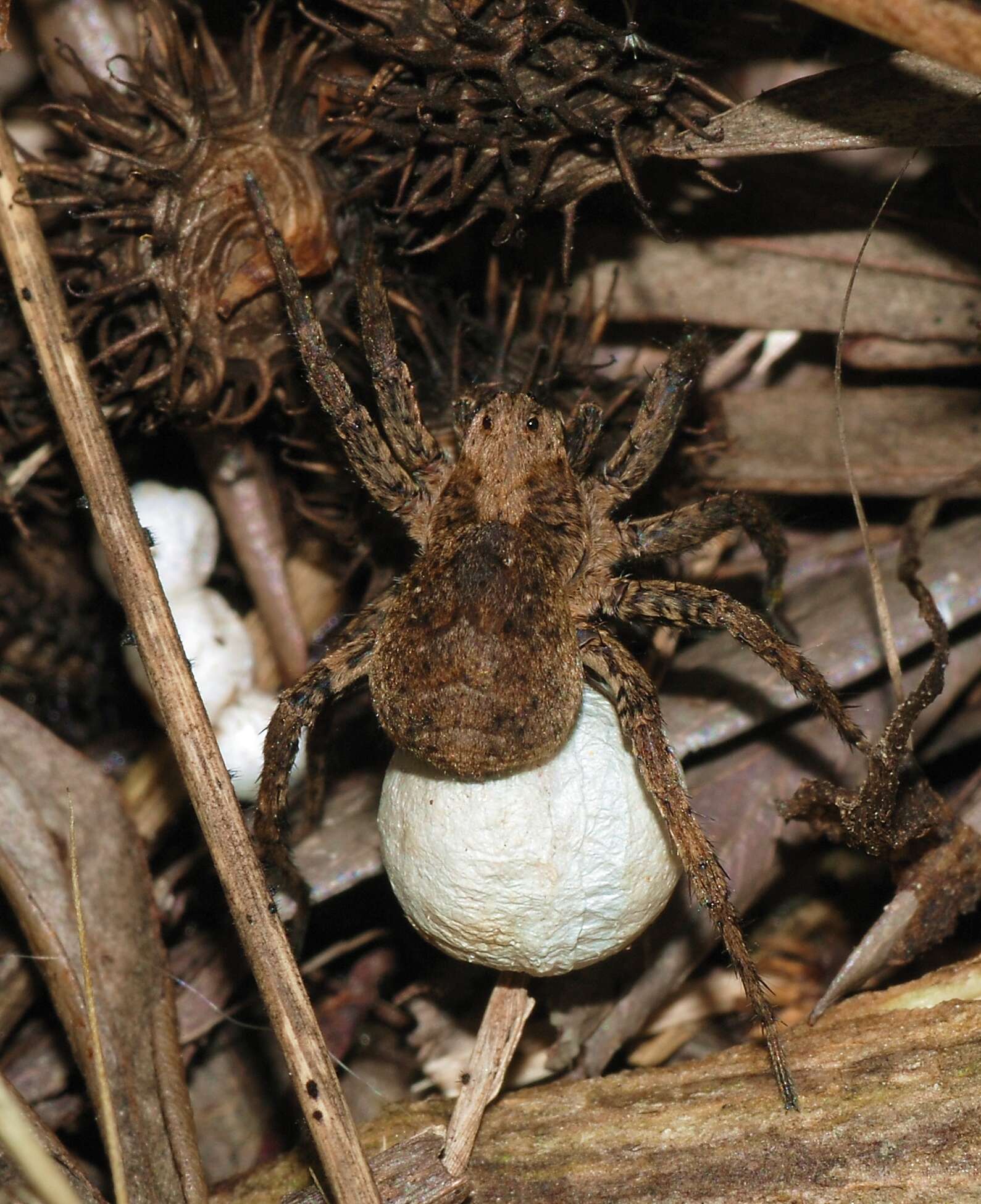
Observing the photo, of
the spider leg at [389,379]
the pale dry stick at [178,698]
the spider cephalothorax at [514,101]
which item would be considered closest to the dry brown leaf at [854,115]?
the spider cephalothorax at [514,101]

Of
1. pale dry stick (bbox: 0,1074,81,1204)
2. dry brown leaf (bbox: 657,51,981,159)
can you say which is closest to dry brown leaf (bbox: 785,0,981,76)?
dry brown leaf (bbox: 657,51,981,159)

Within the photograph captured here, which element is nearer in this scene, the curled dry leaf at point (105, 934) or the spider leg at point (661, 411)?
the curled dry leaf at point (105, 934)

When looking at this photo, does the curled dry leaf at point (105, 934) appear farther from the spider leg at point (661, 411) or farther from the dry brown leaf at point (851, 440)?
the dry brown leaf at point (851, 440)

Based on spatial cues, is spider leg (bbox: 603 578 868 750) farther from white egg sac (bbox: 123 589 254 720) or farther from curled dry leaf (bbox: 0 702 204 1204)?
curled dry leaf (bbox: 0 702 204 1204)

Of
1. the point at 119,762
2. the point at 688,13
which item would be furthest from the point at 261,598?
the point at 688,13

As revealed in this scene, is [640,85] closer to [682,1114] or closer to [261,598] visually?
[261,598]

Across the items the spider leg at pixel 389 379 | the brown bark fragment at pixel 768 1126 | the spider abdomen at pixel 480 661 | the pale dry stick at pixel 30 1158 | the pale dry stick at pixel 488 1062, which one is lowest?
the brown bark fragment at pixel 768 1126
